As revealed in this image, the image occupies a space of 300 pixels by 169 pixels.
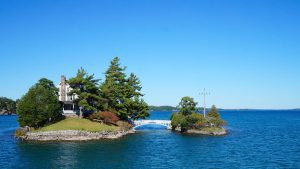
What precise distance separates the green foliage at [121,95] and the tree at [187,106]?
1062 cm

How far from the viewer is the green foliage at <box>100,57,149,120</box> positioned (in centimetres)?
8825

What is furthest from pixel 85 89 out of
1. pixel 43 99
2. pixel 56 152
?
pixel 56 152

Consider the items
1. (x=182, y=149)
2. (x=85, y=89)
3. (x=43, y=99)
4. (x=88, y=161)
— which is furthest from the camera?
(x=85, y=89)

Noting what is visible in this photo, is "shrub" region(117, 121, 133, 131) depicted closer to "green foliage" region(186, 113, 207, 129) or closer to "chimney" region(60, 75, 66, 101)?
"green foliage" region(186, 113, 207, 129)

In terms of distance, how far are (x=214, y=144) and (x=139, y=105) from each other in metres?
32.8

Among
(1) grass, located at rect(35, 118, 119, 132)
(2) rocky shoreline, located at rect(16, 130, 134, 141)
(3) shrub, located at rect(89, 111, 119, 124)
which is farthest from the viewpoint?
(3) shrub, located at rect(89, 111, 119, 124)

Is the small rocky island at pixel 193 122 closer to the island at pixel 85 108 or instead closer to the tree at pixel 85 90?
the island at pixel 85 108

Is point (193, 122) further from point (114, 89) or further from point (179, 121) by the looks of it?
point (114, 89)

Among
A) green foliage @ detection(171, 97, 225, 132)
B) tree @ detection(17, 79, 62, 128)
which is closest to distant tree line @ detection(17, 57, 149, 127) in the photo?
tree @ detection(17, 79, 62, 128)

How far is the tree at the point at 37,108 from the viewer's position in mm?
73625

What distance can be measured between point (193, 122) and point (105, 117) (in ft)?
76.7

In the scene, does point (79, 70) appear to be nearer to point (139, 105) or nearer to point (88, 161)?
point (139, 105)

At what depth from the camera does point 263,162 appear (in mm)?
48281

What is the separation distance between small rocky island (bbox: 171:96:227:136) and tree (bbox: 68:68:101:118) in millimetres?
22790
